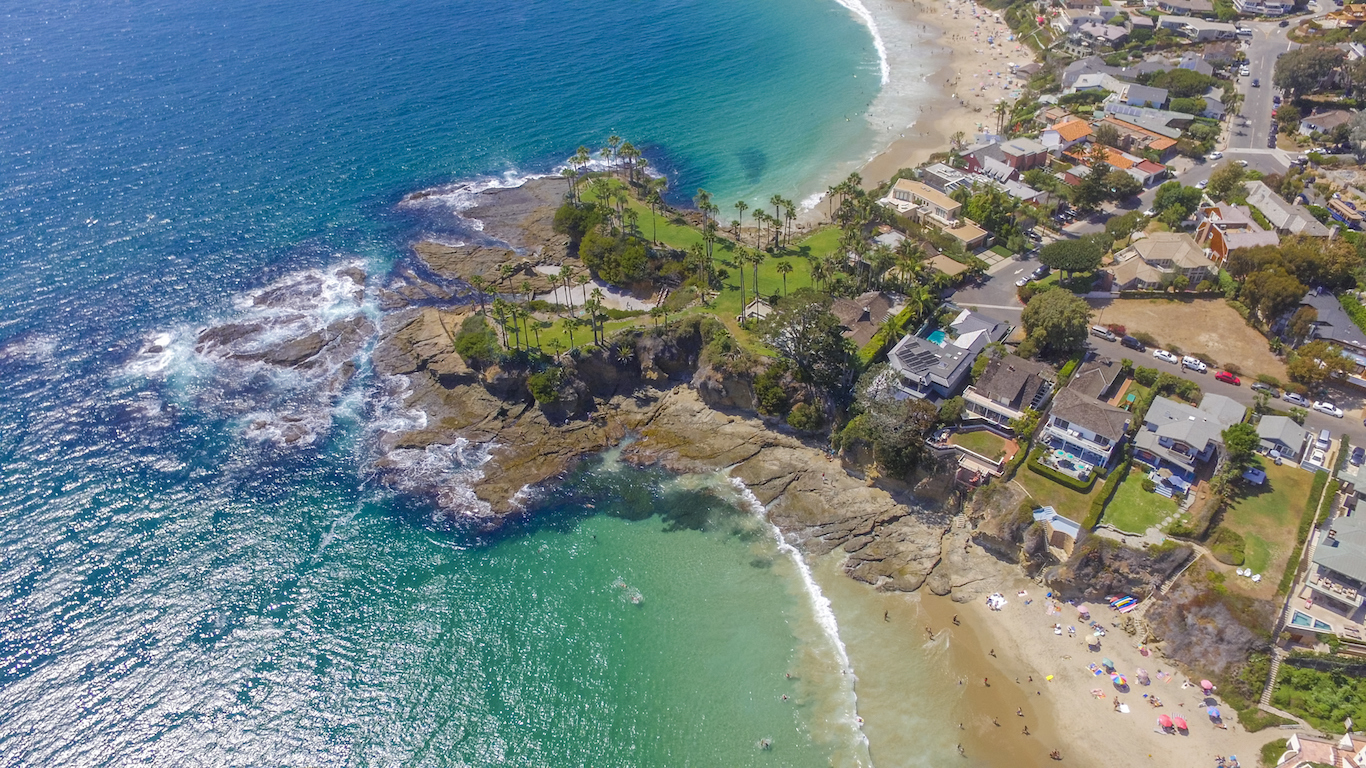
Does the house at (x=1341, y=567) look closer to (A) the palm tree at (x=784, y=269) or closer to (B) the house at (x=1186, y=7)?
(A) the palm tree at (x=784, y=269)

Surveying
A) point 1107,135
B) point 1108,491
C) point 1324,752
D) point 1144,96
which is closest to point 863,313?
point 1108,491

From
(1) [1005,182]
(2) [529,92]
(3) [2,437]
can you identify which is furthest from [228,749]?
(2) [529,92]

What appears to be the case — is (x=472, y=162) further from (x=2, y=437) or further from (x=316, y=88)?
(x=2, y=437)

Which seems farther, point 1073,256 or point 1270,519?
point 1073,256

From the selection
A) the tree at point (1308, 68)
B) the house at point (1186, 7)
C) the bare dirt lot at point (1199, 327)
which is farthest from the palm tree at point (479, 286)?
the house at point (1186, 7)

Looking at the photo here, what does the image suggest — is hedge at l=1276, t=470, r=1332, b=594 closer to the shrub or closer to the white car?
the white car

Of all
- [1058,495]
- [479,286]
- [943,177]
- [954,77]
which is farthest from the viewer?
[954,77]

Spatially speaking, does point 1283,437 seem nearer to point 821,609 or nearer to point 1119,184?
point 821,609
